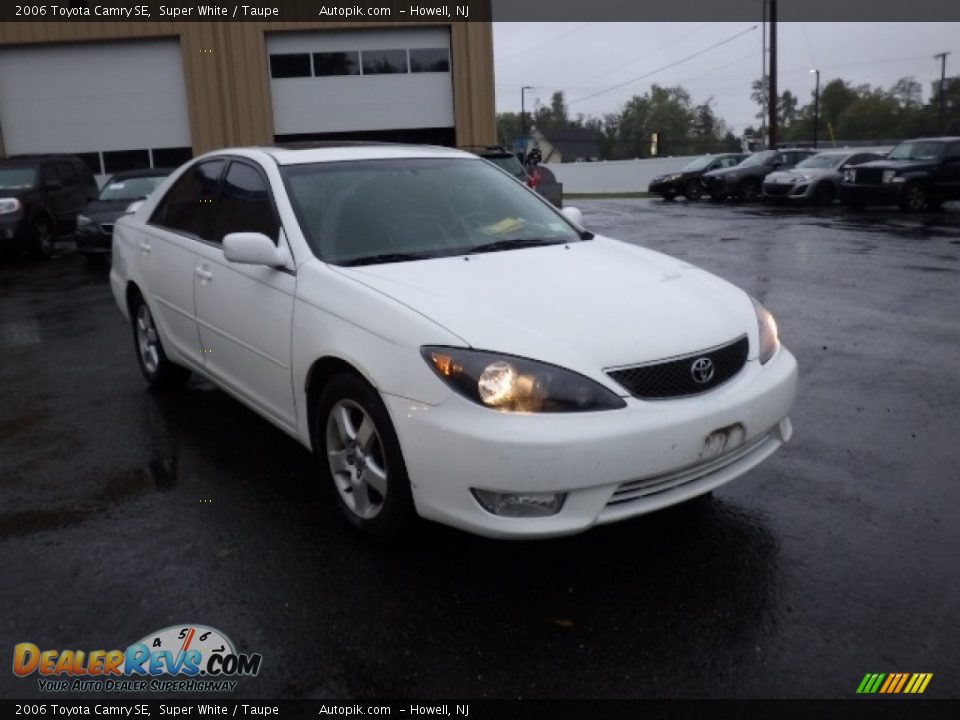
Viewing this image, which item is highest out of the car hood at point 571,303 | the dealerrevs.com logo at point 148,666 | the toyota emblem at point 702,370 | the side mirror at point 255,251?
the side mirror at point 255,251

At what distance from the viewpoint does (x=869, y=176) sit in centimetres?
2020

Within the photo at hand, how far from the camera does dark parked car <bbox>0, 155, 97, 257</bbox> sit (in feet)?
46.4

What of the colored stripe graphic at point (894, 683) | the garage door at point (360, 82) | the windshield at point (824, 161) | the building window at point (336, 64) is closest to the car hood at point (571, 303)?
the colored stripe graphic at point (894, 683)

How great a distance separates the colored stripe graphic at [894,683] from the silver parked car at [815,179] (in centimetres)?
2156

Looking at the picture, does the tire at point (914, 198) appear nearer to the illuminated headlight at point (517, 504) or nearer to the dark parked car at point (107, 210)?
the dark parked car at point (107, 210)

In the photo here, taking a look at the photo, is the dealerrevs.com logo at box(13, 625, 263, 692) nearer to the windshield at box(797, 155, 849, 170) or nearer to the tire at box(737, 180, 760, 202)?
the windshield at box(797, 155, 849, 170)

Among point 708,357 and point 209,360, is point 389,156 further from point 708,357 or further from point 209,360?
point 708,357

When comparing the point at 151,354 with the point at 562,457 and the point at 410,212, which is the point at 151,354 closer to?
the point at 410,212

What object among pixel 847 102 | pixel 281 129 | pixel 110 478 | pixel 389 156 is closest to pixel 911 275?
pixel 389 156

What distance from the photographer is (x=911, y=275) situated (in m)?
10.1

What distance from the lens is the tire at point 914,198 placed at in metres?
19.6

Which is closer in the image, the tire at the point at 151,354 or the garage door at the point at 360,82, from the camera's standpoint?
the tire at the point at 151,354

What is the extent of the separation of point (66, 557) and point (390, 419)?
1.48 m

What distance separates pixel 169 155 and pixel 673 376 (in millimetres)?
25590
